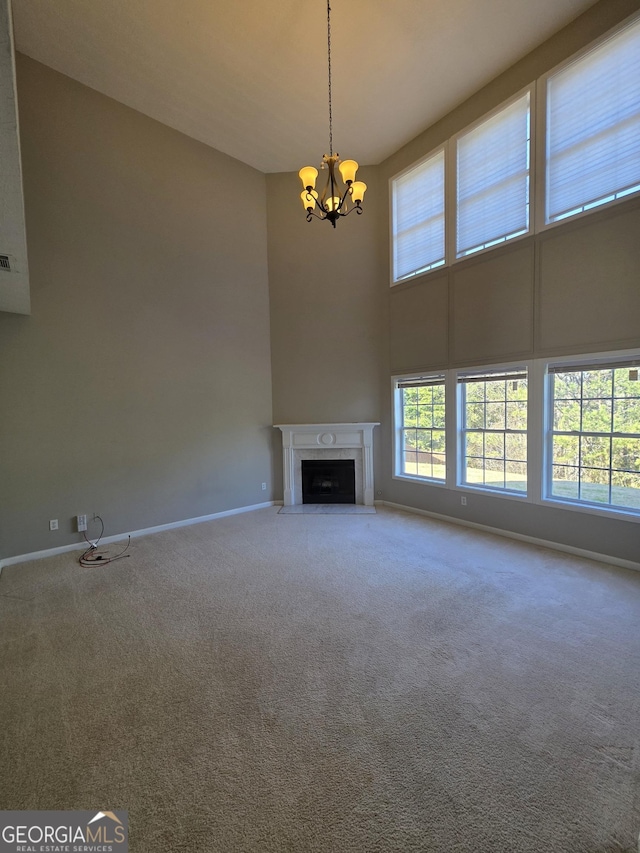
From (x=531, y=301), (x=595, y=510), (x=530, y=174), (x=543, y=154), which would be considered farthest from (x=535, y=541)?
(x=543, y=154)

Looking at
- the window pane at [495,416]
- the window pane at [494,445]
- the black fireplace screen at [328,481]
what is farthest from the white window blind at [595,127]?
the black fireplace screen at [328,481]

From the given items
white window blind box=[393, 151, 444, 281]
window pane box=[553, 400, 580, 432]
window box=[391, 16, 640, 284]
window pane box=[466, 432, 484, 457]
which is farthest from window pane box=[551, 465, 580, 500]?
white window blind box=[393, 151, 444, 281]

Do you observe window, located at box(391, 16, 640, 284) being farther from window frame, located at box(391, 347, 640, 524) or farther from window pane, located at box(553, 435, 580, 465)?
window pane, located at box(553, 435, 580, 465)

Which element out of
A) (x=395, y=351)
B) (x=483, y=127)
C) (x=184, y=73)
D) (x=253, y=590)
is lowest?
(x=253, y=590)

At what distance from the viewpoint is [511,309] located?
413 cm

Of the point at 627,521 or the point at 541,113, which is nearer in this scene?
the point at 627,521

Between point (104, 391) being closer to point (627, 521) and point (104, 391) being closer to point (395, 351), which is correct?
point (395, 351)

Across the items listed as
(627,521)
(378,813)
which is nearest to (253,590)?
(378,813)

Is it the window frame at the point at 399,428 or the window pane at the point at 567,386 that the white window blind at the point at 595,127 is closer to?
the window pane at the point at 567,386

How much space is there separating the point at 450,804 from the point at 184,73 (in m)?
6.39

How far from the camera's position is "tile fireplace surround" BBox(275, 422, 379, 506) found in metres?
5.78

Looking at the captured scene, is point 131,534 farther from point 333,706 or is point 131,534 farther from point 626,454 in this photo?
point 626,454

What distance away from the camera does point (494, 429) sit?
446 cm

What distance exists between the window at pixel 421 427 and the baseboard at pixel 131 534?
2.35 meters
